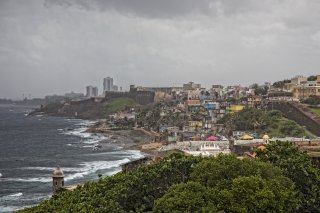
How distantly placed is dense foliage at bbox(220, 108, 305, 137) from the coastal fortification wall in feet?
5.49

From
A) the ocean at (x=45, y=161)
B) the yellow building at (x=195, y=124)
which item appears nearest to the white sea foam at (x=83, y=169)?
the ocean at (x=45, y=161)

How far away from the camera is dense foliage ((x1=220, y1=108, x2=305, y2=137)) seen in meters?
74.8

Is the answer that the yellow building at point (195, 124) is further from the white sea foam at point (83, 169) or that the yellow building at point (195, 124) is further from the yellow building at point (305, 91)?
the white sea foam at point (83, 169)

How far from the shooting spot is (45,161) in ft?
246

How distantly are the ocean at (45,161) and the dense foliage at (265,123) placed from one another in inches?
730

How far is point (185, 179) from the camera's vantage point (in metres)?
28.8

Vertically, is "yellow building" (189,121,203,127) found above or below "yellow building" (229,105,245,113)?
below

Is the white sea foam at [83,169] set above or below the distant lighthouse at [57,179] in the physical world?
below

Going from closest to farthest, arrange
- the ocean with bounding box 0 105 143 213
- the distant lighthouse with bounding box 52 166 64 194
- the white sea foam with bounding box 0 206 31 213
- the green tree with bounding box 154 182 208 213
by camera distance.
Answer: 1. the green tree with bounding box 154 182 208 213
2. the distant lighthouse with bounding box 52 166 64 194
3. the white sea foam with bounding box 0 206 31 213
4. the ocean with bounding box 0 105 143 213

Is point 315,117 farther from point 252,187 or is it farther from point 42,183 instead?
point 252,187

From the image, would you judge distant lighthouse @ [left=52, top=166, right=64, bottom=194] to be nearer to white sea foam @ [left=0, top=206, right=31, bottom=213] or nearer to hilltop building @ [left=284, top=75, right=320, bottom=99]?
white sea foam @ [left=0, top=206, right=31, bottom=213]

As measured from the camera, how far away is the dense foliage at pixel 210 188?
2348 centimetres

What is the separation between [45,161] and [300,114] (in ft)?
134

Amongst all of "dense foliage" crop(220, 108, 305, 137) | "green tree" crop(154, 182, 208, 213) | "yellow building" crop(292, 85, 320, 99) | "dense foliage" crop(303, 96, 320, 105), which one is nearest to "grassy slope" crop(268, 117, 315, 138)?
"dense foliage" crop(220, 108, 305, 137)
